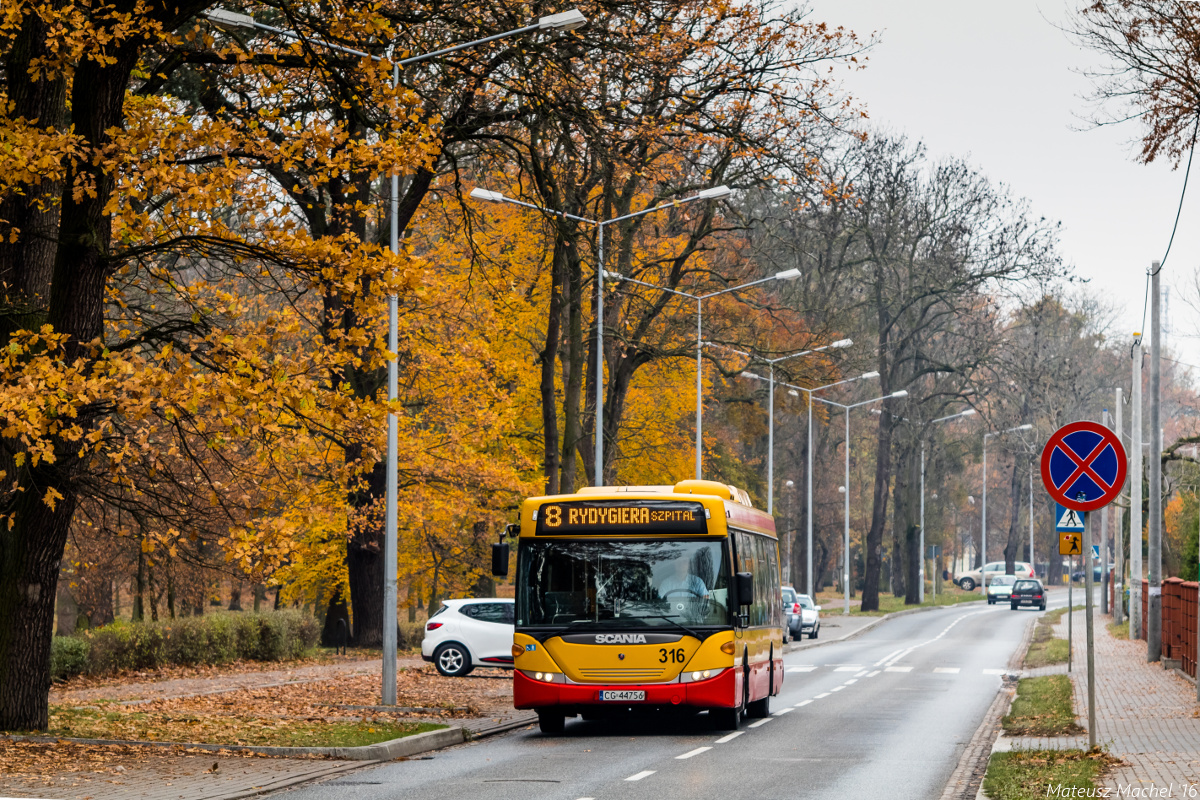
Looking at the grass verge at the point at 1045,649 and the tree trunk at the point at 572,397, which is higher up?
the tree trunk at the point at 572,397

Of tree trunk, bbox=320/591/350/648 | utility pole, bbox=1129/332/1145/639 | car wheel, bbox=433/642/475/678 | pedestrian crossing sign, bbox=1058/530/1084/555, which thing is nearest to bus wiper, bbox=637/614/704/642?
pedestrian crossing sign, bbox=1058/530/1084/555

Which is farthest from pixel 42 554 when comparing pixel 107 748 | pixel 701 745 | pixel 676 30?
pixel 676 30

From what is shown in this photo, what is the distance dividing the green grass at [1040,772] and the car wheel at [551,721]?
5.63m

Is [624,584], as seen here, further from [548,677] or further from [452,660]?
[452,660]

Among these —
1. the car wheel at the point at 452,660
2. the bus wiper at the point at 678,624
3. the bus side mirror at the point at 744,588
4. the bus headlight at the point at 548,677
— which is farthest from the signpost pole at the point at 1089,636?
the car wheel at the point at 452,660

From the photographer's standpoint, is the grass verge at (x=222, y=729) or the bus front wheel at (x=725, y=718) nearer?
the grass verge at (x=222, y=729)

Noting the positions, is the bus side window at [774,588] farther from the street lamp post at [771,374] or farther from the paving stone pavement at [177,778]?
the street lamp post at [771,374]

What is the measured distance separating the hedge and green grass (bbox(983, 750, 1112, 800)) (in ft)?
50.8

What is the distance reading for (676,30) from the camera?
26875mm

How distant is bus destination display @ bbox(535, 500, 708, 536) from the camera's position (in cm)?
1808

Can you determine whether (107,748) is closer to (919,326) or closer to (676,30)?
(676,30)

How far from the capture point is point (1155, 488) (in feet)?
96.4

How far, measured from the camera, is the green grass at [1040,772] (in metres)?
11.7

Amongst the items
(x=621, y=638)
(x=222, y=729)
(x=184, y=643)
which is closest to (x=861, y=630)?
(x=184, y=643)
